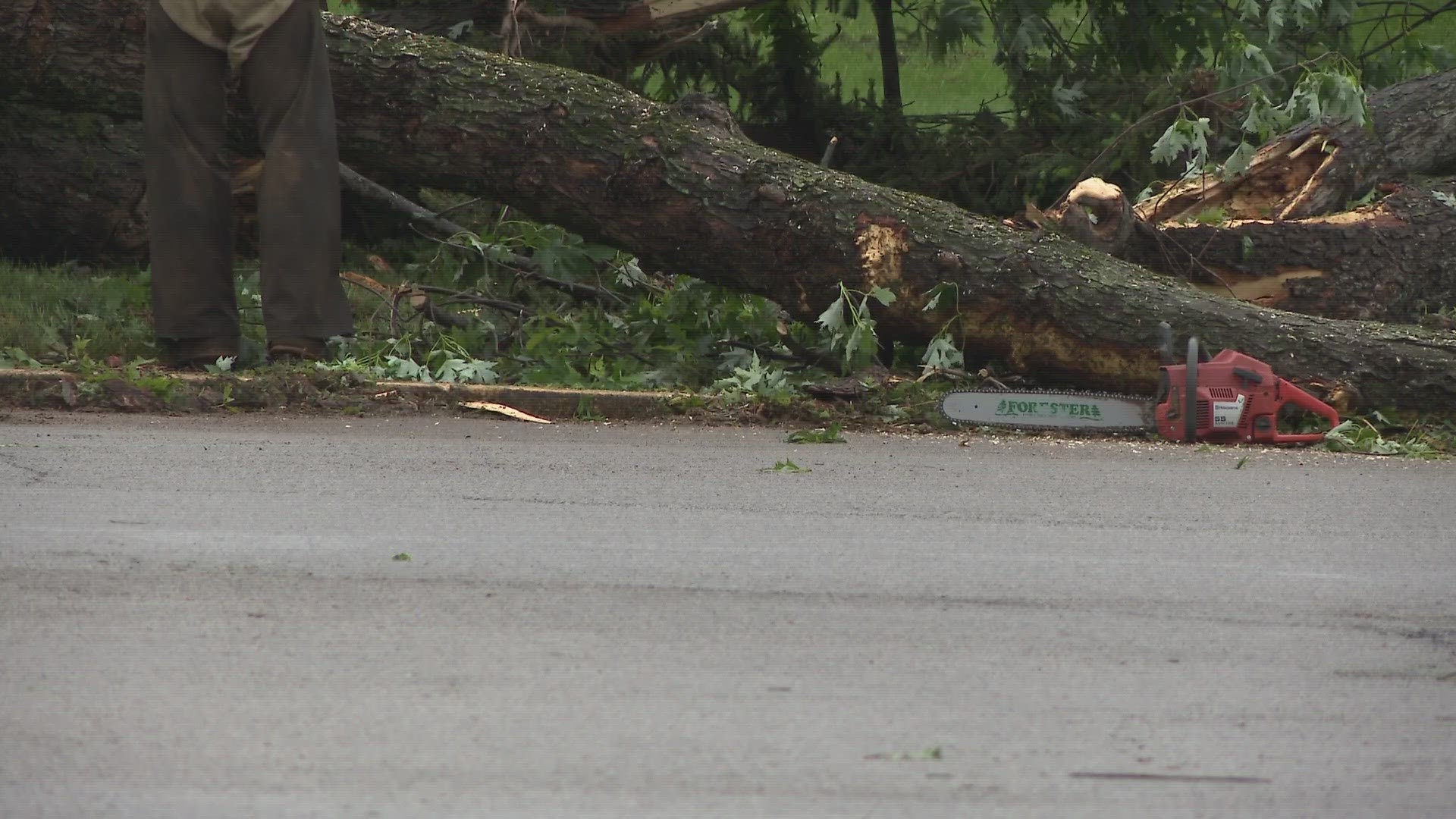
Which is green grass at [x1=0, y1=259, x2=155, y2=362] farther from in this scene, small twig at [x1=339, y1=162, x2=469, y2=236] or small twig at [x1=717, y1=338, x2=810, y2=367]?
small twig at [x1=717, y1=338, x2=810, y2=367]

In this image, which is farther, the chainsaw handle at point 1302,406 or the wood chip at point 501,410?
the wood chip at point 501,410

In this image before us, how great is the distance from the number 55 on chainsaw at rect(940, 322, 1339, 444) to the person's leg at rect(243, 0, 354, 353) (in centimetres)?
272

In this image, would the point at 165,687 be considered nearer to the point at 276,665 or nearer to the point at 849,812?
the point at 276,665

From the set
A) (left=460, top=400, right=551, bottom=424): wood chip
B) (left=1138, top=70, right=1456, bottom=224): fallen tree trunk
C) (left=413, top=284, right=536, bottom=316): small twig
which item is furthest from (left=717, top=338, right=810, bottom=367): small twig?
(left=1138, top=70, right=1456, bottom=224): fallen tree trunk

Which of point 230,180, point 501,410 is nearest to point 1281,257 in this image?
point 501,410

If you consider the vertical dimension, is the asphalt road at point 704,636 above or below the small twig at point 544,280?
below

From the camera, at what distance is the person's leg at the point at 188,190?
6.91 meters

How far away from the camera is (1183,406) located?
6531 mm

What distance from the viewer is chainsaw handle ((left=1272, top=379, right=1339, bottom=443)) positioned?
21.4 ft

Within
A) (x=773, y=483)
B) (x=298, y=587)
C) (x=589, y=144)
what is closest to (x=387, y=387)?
(x=589, y=144)

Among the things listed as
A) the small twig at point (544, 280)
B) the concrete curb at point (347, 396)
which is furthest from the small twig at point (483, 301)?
the concrete curb at point (347, 396)

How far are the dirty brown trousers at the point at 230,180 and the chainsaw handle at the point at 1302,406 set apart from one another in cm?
394

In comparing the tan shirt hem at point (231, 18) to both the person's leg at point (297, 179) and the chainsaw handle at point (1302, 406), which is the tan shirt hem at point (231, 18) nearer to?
the person's leg at point (297, 179)

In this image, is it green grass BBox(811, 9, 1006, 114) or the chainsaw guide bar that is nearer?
the chainsaw guide bar
